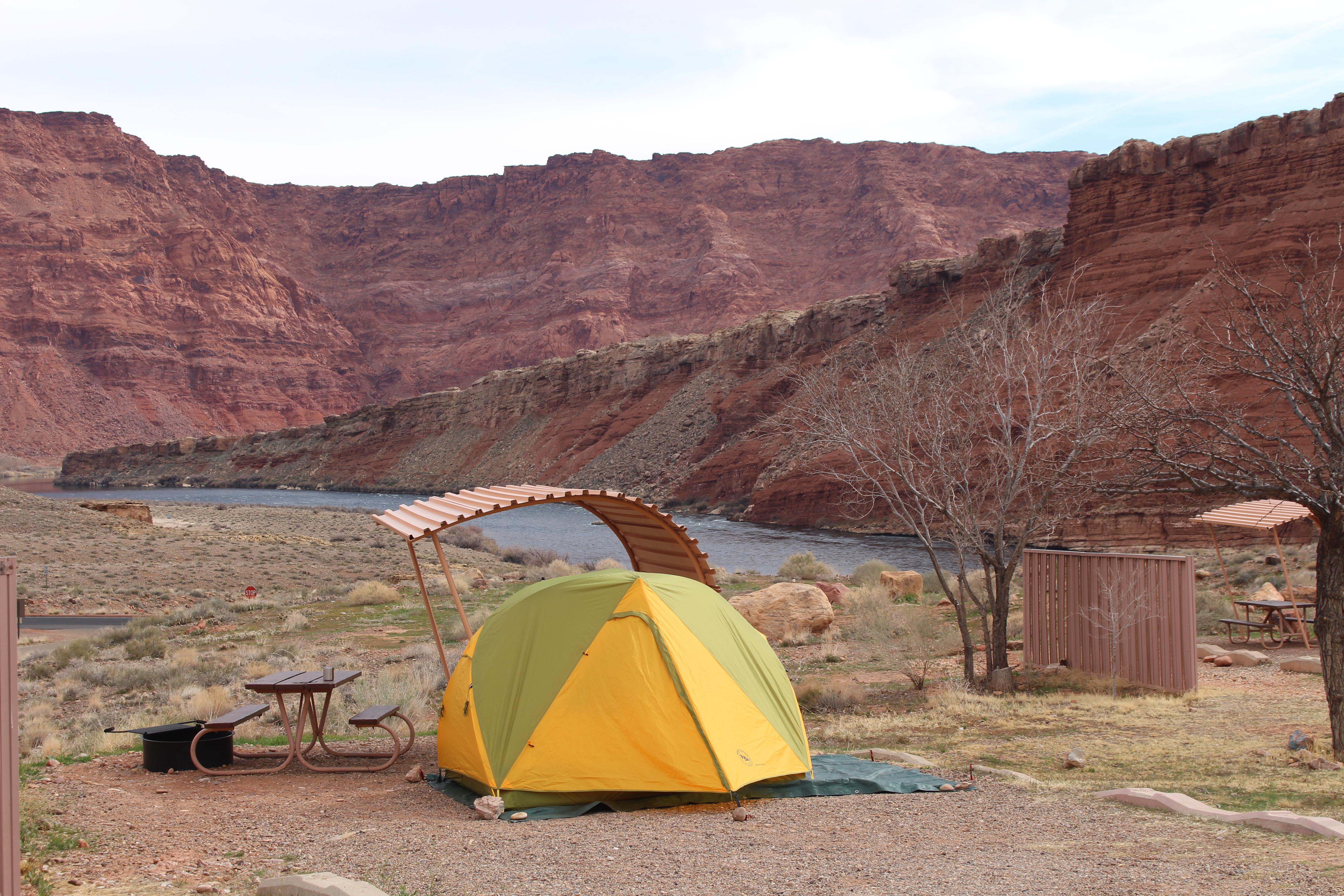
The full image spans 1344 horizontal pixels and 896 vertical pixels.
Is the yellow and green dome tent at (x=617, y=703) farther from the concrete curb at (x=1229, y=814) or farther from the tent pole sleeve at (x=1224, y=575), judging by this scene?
the tent pole sleeve at (x=1224, y=575)

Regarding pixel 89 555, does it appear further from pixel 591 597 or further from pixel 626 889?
pixel 626 889

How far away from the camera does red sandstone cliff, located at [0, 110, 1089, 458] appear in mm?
117750

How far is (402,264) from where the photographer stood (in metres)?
160

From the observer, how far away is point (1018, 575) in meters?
25.0

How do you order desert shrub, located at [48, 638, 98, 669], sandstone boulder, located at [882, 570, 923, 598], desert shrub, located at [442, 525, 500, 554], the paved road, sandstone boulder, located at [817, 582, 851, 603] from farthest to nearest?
desert shrub, located at [442, 525, 500, 554]
sandstone boulder, located at [882, 570, 923, 598]
sandstone boulder, located at [817, 582, 851, 603]
the paved road
desert shrub, located at [48, 638, 98, 669]

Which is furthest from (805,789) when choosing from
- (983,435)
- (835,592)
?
(835,592)

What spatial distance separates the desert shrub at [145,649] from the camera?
1460 cm

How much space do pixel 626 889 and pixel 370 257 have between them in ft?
559

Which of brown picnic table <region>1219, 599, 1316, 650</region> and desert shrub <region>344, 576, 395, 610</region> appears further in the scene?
desert shrub <region>344, 576, 395, 610</region>

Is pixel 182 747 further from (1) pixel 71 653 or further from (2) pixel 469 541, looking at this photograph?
(2) pixel 469 541

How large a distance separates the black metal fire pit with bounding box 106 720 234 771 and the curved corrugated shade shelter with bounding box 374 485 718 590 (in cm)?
221

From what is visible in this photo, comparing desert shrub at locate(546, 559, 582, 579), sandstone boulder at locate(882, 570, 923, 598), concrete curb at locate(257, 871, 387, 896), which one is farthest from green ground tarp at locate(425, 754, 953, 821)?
desert shrub at locate(546, 559, 582, 579)

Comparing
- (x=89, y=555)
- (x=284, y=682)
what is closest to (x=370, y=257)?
(x=89, y=555)

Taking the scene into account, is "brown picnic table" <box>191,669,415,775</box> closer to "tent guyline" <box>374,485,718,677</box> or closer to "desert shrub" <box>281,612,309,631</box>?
"tent guyline" <box>374,485,718,677</box>
